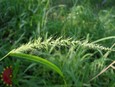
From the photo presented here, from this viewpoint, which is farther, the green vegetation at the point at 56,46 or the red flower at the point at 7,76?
the green vegetation at the point at 56,46

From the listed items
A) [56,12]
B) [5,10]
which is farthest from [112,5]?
[5,10]

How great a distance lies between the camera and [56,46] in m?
2.37

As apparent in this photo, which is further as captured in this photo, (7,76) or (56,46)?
(56,46)

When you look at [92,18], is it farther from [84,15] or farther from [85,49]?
[85,49]

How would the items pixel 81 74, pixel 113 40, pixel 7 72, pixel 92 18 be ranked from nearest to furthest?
1. pixel 7 72
2. pixel 81 74
3. pixel 113 40
4. pixel 92 18

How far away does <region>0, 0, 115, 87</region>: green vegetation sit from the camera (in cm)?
200

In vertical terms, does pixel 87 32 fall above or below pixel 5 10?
below

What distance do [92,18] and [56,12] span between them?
1.74 feet

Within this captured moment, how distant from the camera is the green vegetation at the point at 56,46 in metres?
2.00

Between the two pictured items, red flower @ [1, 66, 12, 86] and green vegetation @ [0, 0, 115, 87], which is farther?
green vegetation @ [0, 0, 115, 87]

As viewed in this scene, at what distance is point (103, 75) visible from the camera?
216 cm

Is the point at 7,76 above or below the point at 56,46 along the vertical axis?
below

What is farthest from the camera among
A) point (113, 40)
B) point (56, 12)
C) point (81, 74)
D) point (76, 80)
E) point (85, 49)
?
point (56, 12)

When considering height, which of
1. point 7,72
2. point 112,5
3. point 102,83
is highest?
point 112,5
